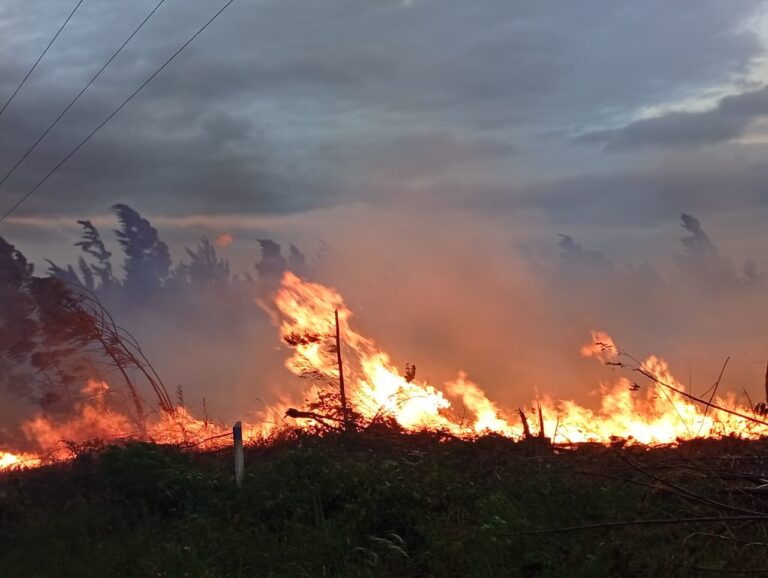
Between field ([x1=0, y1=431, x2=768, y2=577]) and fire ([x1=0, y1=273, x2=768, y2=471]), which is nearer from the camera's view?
field ([x1=0, y1=431, x2=768, y2=577])

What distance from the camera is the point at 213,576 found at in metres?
8.93

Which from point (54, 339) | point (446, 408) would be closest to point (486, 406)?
point (446, 408)

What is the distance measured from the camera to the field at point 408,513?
7.66m

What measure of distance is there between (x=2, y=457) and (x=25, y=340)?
2242 centimetres

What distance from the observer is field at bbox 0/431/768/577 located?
7.66 meters

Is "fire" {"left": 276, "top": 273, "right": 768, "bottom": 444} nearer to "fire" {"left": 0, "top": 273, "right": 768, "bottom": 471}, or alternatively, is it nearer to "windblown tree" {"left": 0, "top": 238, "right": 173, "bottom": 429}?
"fire" {"left": 0, "top": 273, "right": 768, "bottom": 471}

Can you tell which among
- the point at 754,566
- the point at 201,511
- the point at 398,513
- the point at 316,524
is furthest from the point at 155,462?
the point at 754,566

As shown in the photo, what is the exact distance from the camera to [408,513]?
32.4 feet

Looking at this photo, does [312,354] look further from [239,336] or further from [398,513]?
[239,336]

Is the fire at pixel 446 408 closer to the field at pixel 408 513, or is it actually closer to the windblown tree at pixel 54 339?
the field at pixel 408 513

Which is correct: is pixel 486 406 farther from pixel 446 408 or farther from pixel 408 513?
pixel 408 513

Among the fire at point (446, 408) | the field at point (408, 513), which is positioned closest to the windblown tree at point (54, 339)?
the fire at point (446, 408)

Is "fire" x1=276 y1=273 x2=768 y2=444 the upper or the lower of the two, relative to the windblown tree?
lower

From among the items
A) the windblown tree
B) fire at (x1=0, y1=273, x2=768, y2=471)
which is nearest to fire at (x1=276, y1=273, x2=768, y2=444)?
fire at (x1=0, y1=273, x2=768, y2=471)
